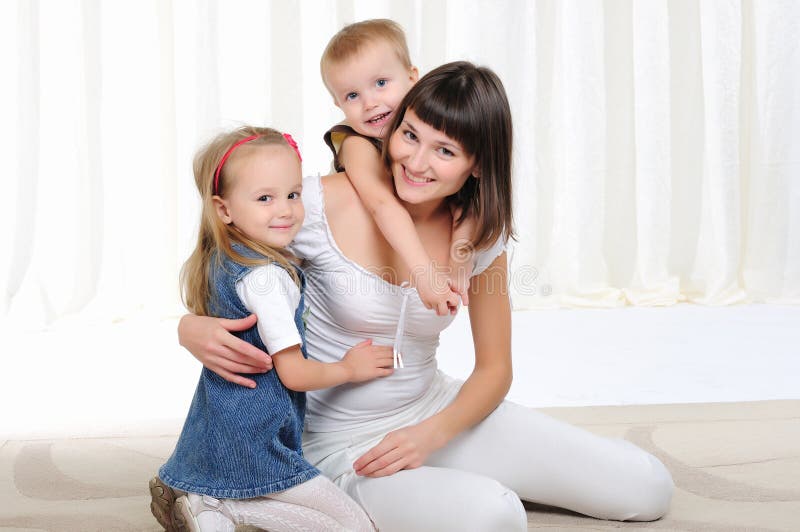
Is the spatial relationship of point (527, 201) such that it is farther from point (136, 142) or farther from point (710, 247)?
point (136, 142)

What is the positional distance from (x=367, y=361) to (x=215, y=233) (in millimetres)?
330

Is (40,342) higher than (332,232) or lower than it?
lower

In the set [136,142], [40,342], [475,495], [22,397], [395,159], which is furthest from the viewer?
[136,142]

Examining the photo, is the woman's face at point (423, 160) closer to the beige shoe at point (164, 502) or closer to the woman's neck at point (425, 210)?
the woman's neck at point (425, 210)

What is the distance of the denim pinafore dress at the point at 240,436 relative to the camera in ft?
4.65

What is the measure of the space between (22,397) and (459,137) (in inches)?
67.1

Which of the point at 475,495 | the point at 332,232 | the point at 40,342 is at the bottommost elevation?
the point at 40,342

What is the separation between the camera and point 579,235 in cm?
400

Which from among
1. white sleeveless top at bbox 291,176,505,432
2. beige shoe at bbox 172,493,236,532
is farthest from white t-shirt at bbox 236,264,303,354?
beige shoe at bbox 172,493,236,532

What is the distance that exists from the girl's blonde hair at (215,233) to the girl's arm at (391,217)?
0.16 meters

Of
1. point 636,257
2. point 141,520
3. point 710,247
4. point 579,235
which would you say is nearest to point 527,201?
point 579,235

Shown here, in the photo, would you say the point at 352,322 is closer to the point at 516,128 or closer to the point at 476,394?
the point at 476,394

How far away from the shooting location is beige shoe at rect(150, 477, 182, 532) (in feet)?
4.92

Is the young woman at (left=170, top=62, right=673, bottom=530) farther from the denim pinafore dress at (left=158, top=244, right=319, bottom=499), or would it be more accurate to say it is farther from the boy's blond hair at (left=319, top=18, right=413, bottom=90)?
the boy's blond hair at (left=319, top=18, right=413, bottom=90)
